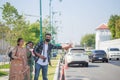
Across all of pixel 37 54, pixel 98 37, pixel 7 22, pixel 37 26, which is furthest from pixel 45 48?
pixel 98 37

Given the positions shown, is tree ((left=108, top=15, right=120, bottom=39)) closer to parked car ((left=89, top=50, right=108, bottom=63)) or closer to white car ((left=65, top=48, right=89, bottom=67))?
parked car ((left=89, top=50, right=108, bottom=63))

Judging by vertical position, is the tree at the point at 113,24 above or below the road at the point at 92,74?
above

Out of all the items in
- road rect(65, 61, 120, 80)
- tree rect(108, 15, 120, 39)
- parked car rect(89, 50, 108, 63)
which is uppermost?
tree rect(108, 15, 120, 39)

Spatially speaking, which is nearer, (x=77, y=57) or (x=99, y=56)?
(x=77, y=57)

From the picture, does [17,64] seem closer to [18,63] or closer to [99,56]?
[18,63]

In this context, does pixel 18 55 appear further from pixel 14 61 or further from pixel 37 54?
pixel 37 54

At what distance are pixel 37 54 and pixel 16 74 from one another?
53.4 inches

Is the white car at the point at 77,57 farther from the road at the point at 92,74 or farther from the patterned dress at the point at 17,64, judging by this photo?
the patterned dress at the point at 17,64

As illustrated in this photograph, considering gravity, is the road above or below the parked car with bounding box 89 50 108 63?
below

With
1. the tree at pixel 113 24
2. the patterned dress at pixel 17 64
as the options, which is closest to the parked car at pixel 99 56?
the patterned dress at pixel 17 64

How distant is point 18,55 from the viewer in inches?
432

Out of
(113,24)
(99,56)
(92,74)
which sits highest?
(113,24)

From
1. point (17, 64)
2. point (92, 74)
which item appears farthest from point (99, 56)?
point (17, 64)

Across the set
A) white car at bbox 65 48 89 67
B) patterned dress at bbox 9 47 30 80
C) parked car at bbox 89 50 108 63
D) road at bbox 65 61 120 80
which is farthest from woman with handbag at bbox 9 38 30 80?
parked car at bbox 89 50 108 63
